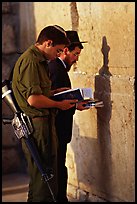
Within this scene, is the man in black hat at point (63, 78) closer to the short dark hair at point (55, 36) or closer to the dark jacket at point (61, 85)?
the dark jacket at point (61, 85)

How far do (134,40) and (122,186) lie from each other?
50.4 inches

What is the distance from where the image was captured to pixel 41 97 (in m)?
4.75

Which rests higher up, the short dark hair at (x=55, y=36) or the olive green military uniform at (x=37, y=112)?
the short dark hair at (x=55, y=36)

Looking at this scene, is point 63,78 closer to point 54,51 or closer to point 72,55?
point 72,55

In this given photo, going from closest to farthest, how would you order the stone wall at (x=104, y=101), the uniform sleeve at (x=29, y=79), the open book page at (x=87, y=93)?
1. the uniform sleeve at (x=29, y=79)
2. the stone wall at (x=104, y=101)
3. the open book page at (x=87, y=93)

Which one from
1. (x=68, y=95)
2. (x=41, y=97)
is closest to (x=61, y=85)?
(x=68, y=95)

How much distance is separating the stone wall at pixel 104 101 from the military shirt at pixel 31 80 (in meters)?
0.66

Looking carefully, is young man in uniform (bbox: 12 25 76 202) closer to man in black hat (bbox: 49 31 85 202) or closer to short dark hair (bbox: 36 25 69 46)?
short dark hair (bbox: 36 25 69 46)

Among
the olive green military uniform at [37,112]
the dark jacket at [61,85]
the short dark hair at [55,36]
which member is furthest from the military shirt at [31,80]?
the dark jacket at [61,85]

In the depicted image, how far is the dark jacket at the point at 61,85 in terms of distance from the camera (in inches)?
207

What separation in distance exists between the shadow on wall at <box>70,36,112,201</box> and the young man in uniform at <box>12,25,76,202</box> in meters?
0.54

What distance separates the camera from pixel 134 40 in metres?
4.86

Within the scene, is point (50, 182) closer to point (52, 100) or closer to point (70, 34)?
point (52, 100)

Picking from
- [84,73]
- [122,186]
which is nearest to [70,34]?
[84,73]
